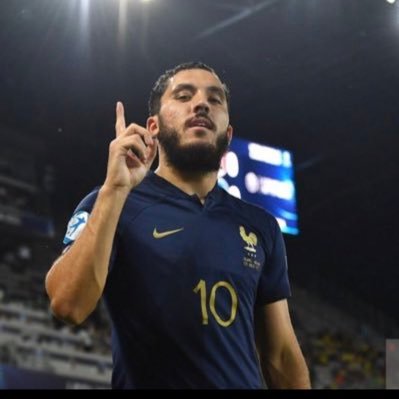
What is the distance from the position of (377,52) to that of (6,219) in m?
4.96

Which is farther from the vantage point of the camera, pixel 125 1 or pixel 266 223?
pixel 125 1

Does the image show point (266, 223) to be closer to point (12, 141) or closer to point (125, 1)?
point (125, 1)

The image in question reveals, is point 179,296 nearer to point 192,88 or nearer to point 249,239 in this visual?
point 249,239

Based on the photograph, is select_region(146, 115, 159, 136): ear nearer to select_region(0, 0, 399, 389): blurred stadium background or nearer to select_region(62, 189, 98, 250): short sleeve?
select_region(62, 189, 98, 250): short sleeve

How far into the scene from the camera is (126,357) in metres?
1.59

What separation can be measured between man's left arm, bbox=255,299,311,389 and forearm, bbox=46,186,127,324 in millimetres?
454

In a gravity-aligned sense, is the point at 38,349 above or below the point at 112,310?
above

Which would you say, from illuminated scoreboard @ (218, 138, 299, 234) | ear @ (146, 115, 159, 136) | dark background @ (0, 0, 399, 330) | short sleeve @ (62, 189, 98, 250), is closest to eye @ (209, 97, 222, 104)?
ear @ (146, 115, 159, 136)

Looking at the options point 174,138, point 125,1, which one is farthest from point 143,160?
point 125,1

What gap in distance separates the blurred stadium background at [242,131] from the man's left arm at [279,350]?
481 centimetres

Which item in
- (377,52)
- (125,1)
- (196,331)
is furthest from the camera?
(377,52)

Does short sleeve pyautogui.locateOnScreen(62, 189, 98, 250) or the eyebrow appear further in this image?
the eyebrow

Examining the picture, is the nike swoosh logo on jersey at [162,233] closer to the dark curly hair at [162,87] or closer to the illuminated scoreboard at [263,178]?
the dark curly hair at [162,87]

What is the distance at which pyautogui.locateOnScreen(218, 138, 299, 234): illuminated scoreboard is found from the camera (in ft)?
32.1
